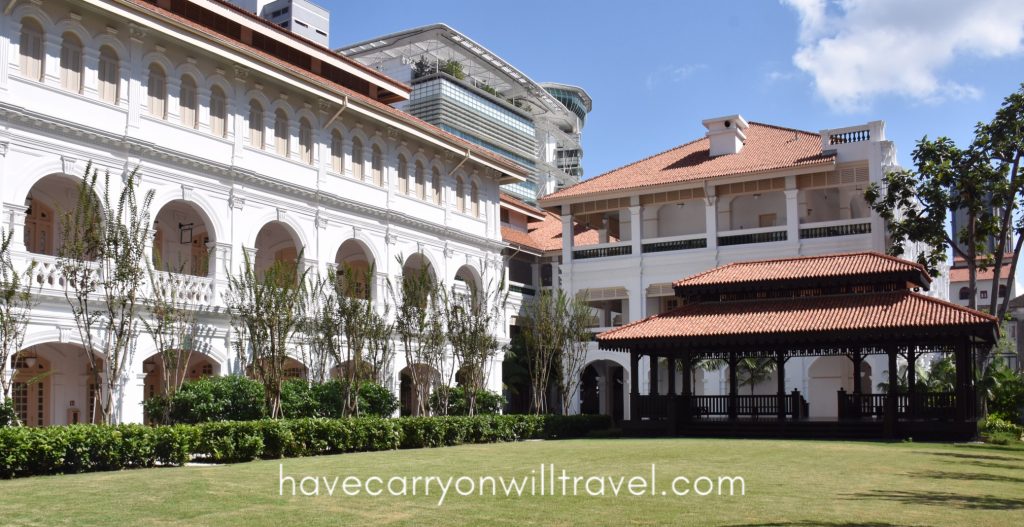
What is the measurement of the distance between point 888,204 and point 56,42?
26.9 metres

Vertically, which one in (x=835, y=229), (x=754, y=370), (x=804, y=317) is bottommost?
(x=754, y=370)

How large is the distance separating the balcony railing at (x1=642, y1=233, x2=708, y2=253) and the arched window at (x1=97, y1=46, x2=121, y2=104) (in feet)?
76.6

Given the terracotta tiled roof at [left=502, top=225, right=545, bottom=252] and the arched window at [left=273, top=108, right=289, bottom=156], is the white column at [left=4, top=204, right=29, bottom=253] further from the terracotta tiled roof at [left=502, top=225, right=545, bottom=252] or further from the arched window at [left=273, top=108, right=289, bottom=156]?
the terracotta tiled roof at [left=502, top=225, right=545, bottom=252]

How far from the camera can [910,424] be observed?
88.8 ft

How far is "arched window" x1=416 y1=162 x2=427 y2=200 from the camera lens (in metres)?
35.9

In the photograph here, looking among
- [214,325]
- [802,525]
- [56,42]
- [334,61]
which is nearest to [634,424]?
[214,325]

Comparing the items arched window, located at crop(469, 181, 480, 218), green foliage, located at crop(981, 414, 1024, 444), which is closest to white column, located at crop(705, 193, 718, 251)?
arched window, located at crop(469, 181, 480, 218)

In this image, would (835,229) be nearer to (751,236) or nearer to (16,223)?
(751,236)

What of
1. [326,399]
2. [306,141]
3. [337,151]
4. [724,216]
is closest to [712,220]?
[724,216]

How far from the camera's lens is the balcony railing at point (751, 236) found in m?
39.9

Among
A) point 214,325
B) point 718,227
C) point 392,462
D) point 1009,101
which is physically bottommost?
point 392,462

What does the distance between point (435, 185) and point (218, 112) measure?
33.6 ft

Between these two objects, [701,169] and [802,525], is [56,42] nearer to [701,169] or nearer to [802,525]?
[802,525]

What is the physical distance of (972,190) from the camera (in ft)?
111
